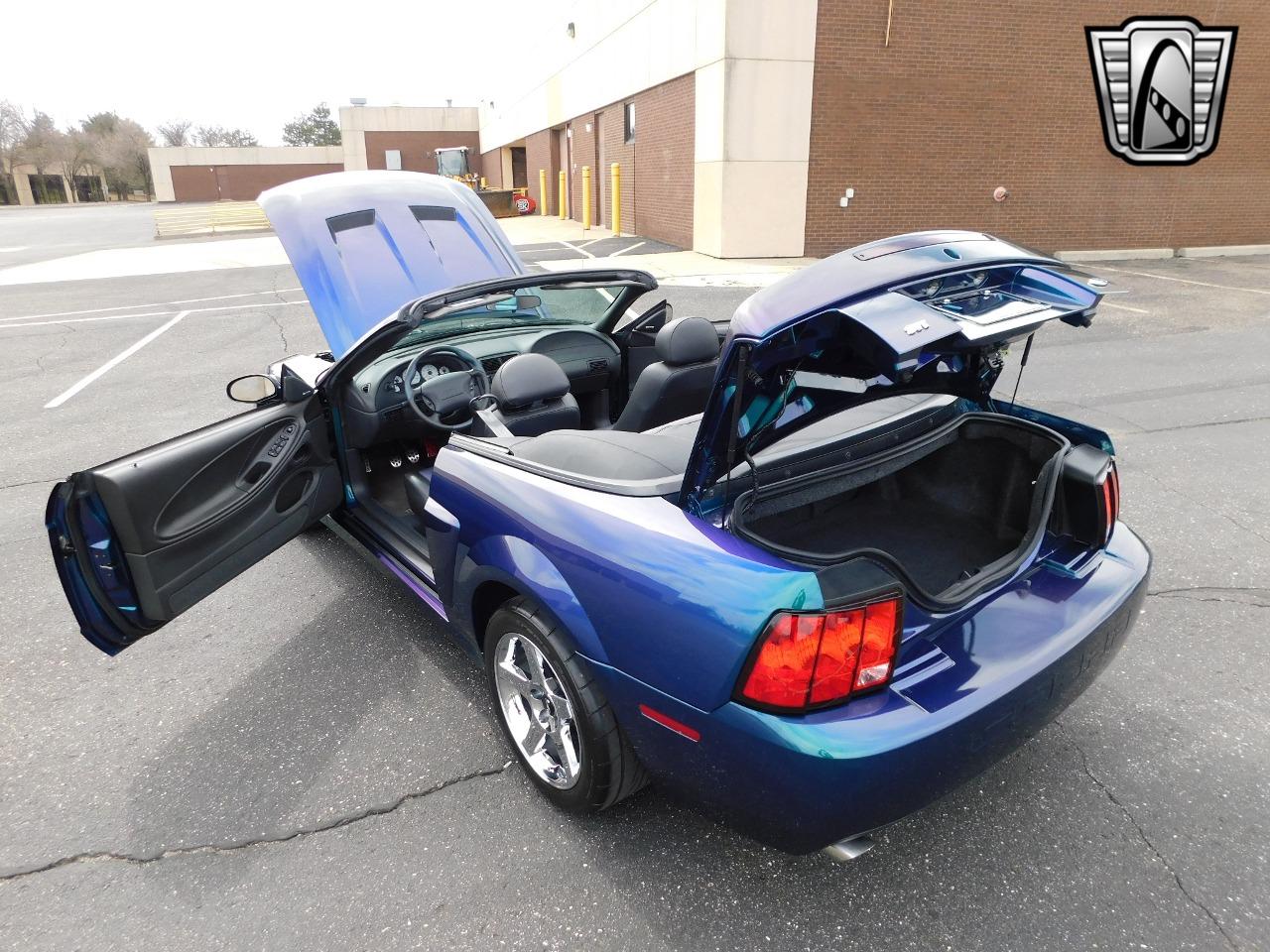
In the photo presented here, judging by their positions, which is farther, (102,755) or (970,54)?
(970,54)

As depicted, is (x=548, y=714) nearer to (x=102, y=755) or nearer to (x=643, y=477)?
(x=643, y=477)

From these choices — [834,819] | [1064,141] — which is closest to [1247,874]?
[834,819]

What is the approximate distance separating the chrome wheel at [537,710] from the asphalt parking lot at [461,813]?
0.15 m

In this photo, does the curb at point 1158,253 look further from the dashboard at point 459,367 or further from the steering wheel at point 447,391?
the steering wheel at point 447,391

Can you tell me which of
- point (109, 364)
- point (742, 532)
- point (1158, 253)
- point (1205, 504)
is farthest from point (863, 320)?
point (1158, 253)

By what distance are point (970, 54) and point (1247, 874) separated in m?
15.5

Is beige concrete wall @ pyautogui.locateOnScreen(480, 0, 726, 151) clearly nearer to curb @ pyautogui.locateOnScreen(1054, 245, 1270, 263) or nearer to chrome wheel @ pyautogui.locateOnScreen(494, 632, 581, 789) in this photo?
curb @ pyautogui.locateOnScreen(1054, 245, 1270, 263)

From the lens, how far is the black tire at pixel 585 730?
2061 millimetres

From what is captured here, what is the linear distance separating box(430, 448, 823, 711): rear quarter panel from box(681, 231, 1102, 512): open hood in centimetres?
18

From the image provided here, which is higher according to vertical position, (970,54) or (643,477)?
(970,54)

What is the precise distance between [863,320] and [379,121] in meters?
51.3

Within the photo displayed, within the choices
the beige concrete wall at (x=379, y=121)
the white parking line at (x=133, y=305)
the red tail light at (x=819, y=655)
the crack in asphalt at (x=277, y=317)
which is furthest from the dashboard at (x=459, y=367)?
the beige concrete wall at (x=379, y=121)

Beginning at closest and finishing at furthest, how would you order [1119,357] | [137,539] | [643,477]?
[643,477] → [137,539] → [1119,357]

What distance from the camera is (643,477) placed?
2.07 meters
